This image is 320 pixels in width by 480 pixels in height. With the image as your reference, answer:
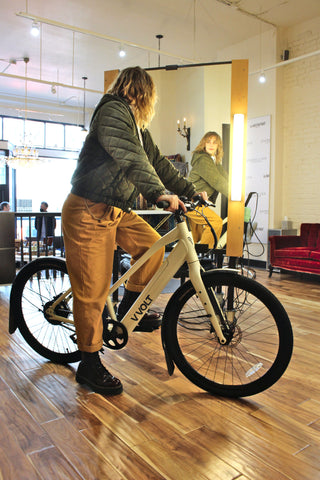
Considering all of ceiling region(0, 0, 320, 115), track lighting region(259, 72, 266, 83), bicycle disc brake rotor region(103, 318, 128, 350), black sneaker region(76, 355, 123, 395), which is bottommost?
black sneaker region(76, 355, 123, 395)

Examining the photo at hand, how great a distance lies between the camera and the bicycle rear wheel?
208cm

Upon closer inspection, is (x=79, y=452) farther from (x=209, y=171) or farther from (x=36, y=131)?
(x=36, y=131)

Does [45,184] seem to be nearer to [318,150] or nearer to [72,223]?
[318,150]

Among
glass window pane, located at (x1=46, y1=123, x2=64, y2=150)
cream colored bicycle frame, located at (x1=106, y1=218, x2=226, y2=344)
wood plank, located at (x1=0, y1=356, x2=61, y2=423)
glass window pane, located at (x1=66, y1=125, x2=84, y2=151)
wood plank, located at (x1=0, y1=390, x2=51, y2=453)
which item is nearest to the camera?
wood plank, located at (x1=0, y1=390, x2=51, y2=453)

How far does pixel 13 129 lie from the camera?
482 inches

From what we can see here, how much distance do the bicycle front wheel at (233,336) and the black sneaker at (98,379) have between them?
290 mm

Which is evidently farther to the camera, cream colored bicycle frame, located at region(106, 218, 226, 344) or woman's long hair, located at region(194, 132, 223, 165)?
woman's long hair, located at region(194, 132, 223, 165)

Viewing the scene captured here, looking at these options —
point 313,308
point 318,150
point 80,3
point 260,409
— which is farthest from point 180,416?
point 80,3

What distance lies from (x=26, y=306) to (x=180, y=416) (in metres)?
1.09

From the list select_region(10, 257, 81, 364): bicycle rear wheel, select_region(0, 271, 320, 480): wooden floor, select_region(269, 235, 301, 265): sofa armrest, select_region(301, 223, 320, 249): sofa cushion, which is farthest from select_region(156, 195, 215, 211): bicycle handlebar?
select_region(301, 223, 320, 249): sofa cushion

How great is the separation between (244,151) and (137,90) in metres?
1.15

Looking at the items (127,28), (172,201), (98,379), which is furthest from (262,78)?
(98,379)

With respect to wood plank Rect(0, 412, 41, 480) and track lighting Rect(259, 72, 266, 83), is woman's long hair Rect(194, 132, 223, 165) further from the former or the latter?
track lighting Rect(259, 72, 266, 83)

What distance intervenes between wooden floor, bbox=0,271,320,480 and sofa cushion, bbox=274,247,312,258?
3.20 metres
